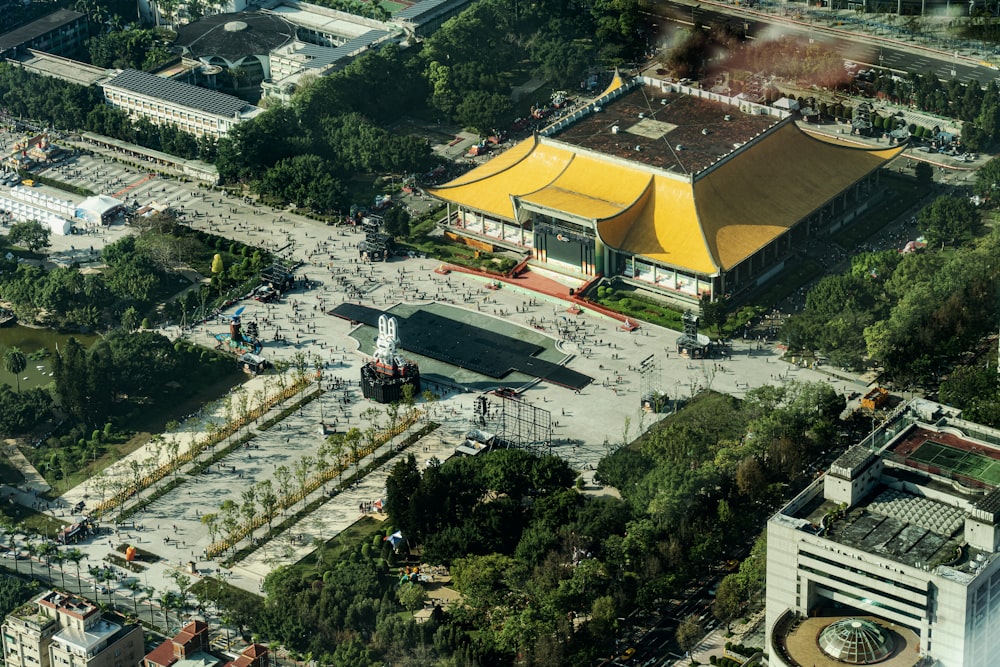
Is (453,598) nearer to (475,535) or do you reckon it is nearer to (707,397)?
(475,535)

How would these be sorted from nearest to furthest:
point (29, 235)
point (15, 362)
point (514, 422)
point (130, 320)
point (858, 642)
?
point (858, 642) → point (514, 422) → point (15, 362) → point (130, 320) → point (29, 235)

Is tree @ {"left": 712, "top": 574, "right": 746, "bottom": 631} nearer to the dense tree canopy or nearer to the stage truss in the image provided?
the stage truss

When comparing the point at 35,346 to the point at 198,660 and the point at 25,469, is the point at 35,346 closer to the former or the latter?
the point at 25,469

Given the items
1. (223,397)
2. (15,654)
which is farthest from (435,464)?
(15,654)

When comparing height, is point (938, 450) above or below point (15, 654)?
above

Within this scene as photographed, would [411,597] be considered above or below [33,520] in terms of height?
above

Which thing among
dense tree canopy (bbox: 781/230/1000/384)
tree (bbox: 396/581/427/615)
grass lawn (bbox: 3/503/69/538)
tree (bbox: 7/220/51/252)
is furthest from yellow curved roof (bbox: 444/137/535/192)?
tree (bbox: 396/581/427/615)

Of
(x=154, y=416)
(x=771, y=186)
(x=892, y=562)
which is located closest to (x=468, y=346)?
(x=154, y=416)
